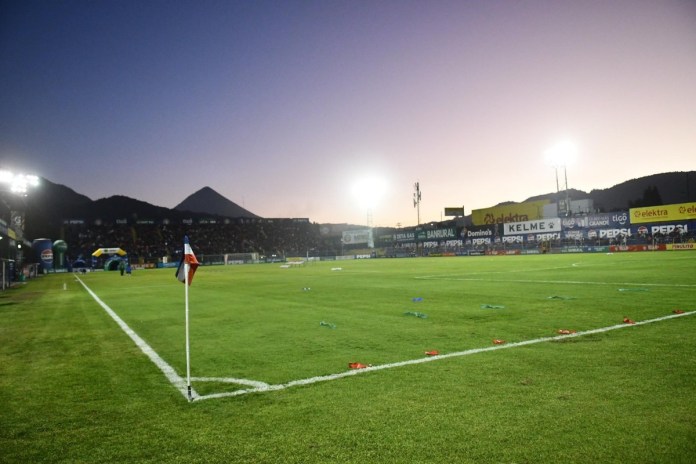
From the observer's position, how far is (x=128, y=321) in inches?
462

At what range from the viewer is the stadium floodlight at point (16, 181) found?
1628 inches

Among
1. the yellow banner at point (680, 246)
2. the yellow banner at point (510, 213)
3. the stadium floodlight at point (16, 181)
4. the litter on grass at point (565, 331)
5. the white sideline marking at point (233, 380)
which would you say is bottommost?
the yellow banner at point (680, 246)

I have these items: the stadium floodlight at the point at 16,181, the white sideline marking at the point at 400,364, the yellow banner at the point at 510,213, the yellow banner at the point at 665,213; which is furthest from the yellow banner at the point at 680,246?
the stadium floodlight at the point at 16,181

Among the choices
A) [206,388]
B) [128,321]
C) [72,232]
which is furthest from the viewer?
[72,232]

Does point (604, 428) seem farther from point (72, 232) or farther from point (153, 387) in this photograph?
point (72, 232)

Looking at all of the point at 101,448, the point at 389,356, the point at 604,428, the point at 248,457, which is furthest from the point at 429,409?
the point at 101,448

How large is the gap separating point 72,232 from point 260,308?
312ft

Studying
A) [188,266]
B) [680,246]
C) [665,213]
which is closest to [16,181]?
[188,266]

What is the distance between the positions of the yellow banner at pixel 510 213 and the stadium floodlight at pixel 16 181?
73.1 meters

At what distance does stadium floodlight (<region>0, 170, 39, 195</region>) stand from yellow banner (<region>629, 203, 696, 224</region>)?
237 ft

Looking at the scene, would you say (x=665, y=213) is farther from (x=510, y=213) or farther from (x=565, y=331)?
(x=565, y=331)

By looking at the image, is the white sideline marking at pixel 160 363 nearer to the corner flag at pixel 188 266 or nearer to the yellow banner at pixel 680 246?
the corner flag at pixel 188 266

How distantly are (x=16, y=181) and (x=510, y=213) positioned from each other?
76.2 m

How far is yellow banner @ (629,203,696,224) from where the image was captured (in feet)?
182
